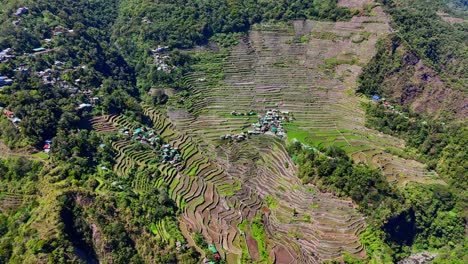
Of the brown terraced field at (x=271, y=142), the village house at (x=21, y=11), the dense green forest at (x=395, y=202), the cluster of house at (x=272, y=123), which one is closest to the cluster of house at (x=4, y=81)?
the brown terraced field at (x=271, y=142)

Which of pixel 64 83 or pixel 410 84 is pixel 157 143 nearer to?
pixel 64 83

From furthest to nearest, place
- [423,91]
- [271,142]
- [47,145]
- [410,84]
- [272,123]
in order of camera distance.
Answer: [410,84] → [423,91] → [272,123] → [271,142] → [47,145]

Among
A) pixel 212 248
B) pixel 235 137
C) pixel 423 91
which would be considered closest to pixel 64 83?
pixel 235 137

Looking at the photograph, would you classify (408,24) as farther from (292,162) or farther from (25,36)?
(25,36)

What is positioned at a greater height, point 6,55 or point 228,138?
point 6,55

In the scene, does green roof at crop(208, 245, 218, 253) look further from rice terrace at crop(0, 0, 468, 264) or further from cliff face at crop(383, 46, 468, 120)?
cliff face at crop(383, 46, 468, 120)

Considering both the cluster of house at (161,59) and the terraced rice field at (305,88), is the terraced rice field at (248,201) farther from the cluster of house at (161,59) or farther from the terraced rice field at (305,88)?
the cluster of house at (161,59)

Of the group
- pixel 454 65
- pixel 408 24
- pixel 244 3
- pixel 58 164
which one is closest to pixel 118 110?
pixel 58 164

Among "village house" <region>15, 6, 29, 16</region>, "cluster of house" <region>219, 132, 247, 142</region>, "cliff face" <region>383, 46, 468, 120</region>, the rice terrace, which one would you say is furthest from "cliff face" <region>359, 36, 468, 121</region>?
"village house" <region>15, 6, 29, 16</region>
